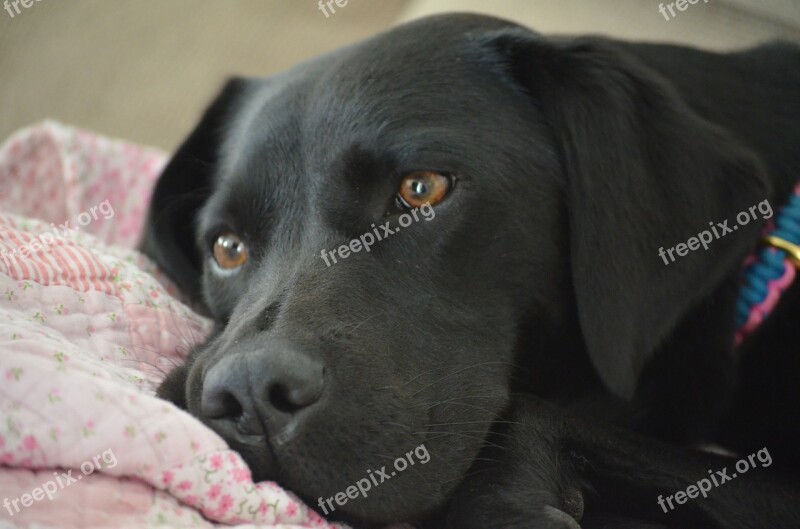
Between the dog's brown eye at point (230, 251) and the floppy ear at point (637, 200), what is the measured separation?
58 centimetres

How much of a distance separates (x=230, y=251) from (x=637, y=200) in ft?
2.36

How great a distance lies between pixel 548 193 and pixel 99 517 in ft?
2.54

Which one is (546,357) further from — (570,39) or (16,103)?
(16,103)

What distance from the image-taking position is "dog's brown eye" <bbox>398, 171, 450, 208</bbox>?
3.67 ft

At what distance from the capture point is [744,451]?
1.26 meters

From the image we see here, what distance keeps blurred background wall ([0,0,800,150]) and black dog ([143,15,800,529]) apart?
92 cm
